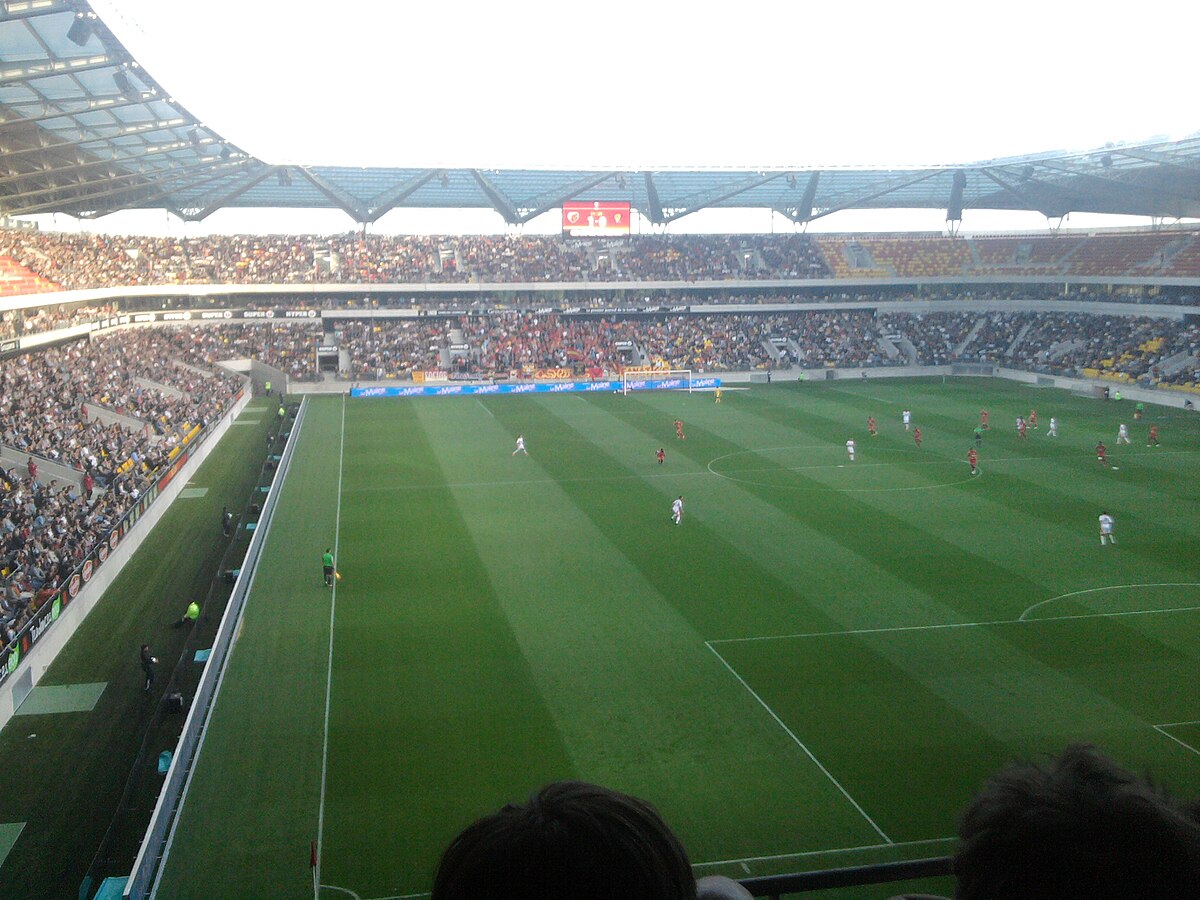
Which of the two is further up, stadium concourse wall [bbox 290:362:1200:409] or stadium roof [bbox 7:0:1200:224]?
stadium roof [bbox 7:0:1200:224]

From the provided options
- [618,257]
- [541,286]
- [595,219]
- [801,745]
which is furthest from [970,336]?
[801,745]

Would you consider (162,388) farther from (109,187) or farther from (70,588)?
(70,588)

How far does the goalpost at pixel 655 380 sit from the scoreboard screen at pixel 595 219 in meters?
15.8

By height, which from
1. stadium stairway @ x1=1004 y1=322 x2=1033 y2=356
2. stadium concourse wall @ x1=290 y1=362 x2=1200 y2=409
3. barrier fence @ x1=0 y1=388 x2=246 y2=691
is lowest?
stadium concourse wall @ x1=290 y1=362 x2=1200 y2=409

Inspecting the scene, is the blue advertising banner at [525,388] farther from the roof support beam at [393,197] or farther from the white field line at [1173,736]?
the white field line at [1173,736]

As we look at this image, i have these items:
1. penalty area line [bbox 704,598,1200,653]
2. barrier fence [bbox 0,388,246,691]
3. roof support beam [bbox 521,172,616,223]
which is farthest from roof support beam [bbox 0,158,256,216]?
penalty area line [bbox 704,598,1200,653]

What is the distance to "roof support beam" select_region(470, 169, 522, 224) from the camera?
76.5 m

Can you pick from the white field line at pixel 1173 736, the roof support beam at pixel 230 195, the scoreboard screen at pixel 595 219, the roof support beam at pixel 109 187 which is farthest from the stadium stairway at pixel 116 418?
the scoreboard screen at pixel 595 219

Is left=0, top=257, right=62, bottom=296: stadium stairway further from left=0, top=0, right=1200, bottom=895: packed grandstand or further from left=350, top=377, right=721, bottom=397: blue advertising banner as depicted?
left=350, top=377, right=721, bottom=397: blue advertising banner

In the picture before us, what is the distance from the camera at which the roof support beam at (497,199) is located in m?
76.5

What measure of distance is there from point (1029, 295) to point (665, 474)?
173ft

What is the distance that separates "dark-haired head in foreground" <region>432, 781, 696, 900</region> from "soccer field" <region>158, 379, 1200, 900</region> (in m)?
9.19

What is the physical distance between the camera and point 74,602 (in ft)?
73.6

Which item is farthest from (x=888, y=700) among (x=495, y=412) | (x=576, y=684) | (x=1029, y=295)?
(x=1029, y=295)
